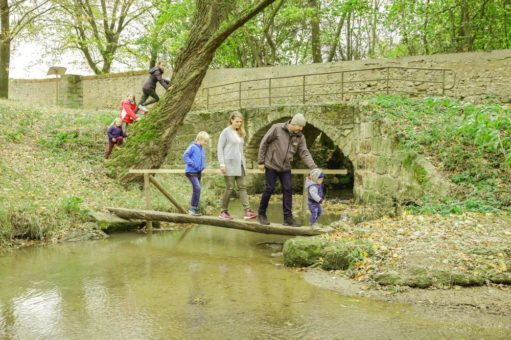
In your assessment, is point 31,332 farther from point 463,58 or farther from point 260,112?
point 463,58

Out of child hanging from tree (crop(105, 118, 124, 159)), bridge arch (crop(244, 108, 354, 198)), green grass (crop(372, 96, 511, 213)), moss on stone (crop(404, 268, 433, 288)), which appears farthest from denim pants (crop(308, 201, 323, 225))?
bridge arch (crop(244, 108, 354, 198))

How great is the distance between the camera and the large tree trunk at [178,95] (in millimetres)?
11172

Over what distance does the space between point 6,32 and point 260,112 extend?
33.2 ft

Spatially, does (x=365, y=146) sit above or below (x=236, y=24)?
below

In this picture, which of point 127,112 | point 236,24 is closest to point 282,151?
point 236,24

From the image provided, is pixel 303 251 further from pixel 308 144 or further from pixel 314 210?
pixel 308 144

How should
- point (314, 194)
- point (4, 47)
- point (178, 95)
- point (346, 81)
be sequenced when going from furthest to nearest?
1. point (4, 47)
2. point (346, 81)
3. point (178, 95)
4. point (314, 194)

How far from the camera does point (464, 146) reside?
30.8ft

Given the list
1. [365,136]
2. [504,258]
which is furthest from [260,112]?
[504,258]

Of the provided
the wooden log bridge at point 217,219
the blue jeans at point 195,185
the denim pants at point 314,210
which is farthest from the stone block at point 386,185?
the blue jeans at point 195,185

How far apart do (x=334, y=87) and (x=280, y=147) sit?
1076cm

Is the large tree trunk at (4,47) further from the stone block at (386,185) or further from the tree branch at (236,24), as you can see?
the stone block at (386,185)

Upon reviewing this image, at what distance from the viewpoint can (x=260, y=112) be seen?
15664mm

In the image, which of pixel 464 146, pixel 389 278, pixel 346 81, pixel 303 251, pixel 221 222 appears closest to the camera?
pixel 389 278
